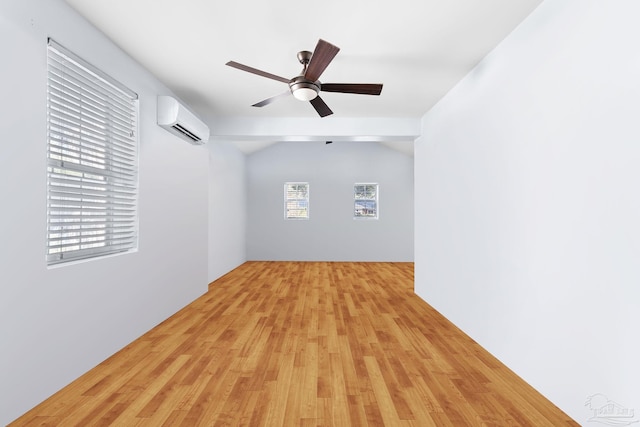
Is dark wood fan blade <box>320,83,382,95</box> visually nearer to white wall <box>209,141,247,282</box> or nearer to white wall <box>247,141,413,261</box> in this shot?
white wall <box>209,141,247,282</box>

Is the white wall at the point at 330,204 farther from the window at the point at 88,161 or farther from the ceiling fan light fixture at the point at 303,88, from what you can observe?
the ceiling fan light fixture at the point at 303,88

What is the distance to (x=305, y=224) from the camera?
816cm

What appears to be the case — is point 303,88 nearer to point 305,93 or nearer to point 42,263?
A: point 305,93

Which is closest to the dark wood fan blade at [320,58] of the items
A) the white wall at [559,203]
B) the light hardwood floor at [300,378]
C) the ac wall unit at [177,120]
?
the white wall at [559,203]

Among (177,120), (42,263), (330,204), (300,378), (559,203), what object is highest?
(177,120)

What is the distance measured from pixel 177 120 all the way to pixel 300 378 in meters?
2.68

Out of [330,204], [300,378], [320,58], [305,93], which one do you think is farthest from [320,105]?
[330,204]

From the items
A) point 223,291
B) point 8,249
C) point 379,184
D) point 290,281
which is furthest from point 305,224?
point 8,249

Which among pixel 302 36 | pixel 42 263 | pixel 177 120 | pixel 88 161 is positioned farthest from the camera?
pixel 177 120

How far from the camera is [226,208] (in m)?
6.47

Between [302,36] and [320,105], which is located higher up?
[302,36]

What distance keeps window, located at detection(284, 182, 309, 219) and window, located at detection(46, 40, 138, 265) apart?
5372 mm

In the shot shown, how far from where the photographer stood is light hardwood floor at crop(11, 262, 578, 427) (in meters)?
1.74

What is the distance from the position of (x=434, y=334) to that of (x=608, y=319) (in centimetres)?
162
